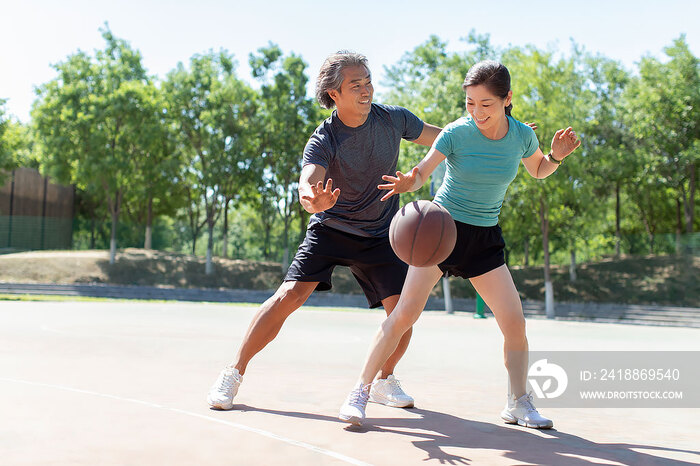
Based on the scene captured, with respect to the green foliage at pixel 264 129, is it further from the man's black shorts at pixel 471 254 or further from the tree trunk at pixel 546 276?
the man's black shorts at pixel 471 254

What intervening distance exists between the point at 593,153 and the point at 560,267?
6127 millimetres

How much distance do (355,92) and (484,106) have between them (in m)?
0.93

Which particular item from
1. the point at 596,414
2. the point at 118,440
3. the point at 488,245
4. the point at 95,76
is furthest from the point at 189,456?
the point at 95,76

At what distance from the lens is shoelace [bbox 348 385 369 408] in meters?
4.41

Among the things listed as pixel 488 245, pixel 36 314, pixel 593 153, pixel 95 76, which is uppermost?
pixel 95 76

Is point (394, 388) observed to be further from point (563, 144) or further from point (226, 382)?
point (563, 144)

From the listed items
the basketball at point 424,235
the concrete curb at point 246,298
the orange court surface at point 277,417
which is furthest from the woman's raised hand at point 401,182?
the concrete curb at point 246,298

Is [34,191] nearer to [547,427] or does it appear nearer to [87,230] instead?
[87,230]

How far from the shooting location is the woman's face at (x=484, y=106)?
14.8ft

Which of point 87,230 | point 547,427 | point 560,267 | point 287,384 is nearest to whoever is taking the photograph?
point 547,427

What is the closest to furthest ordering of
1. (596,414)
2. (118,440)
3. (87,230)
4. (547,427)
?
1. (118,440)
2. (547,427)
3. (596,414)
4. (87,230)

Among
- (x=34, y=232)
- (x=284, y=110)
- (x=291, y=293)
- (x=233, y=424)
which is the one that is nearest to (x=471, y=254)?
(x=291, y=293)

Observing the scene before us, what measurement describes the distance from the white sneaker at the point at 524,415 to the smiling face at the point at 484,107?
182 centimetres

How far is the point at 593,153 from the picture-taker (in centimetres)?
3306
